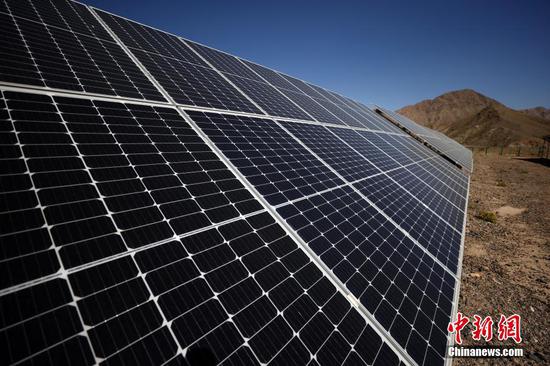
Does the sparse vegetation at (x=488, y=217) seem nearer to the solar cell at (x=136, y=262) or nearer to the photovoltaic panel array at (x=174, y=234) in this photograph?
the photovoltaic panel array at (x=174, y=234)

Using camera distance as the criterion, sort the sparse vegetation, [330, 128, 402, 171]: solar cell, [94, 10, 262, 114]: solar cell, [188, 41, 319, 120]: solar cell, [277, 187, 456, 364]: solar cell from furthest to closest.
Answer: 1. the sparse vegetation
2. [330, 128, 402, 171]: solar cell
3. [188, 41, 319, 120]: solar cell
4. [94, 10, 262, 114]: solar cell
5. [277, 187, 456, 364]: solar cell

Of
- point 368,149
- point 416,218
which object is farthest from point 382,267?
point 368,149

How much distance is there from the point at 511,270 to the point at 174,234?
575 inches

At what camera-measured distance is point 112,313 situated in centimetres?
282

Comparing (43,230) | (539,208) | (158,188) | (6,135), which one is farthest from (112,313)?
(539,208)

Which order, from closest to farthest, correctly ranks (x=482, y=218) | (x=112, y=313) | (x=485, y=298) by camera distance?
(x=112, y=313) → (x=485, y=298) → (x=482, y=218)

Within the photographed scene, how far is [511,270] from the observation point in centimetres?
1176

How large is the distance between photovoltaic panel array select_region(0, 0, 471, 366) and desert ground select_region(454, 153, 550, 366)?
2.86 m

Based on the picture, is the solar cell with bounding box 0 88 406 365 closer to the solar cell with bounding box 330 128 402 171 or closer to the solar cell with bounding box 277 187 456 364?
the solar cell with bounding box 277 187 456 364

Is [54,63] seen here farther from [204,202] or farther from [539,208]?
[539,208]

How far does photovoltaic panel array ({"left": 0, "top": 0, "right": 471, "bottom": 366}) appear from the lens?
2.83 meters

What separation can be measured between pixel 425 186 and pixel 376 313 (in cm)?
1068

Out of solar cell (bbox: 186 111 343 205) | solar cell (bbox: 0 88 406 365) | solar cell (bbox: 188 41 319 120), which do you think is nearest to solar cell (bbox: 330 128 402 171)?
solar cell (bbox: 188 41 319 120)

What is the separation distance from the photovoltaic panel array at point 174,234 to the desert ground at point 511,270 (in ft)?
9.40
